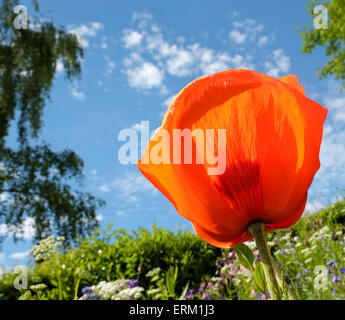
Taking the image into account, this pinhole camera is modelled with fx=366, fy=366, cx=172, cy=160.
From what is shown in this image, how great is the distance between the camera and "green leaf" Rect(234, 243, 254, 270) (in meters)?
0.47

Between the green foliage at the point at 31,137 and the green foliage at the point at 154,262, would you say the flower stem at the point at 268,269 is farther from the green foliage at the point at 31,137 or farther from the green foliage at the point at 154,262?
the green foliage at the point at 31,137

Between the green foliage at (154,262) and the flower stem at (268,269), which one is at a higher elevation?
the green foliage at (154,262)

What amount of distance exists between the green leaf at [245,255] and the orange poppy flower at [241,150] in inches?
1.1

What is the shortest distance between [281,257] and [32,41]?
13.8 m

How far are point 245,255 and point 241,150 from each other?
0.45 ft

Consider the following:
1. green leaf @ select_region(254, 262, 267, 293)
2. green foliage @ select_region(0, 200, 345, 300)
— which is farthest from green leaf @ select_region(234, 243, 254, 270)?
green foliage @ select_region(0, 200, 345, 300)

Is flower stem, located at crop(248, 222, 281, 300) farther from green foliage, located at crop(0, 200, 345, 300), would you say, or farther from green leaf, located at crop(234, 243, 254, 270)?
green foliage, located at crop(0, 200, 345, 300)

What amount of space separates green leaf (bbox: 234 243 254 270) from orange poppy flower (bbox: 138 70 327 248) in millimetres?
28

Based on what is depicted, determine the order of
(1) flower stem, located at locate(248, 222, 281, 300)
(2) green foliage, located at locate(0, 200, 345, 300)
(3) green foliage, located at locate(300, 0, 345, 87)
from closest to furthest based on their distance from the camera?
1. (1) flower stem, located at locate(248, 222, 281, 300)
2. (2) green foliage, located at locate(0, 200, 345, 300)
3. (3) green foliage, located at locate(300, 0, 345, 87)

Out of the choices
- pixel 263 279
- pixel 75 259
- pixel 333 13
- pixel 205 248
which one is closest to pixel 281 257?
pixel 205 248

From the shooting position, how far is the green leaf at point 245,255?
47 centimetres

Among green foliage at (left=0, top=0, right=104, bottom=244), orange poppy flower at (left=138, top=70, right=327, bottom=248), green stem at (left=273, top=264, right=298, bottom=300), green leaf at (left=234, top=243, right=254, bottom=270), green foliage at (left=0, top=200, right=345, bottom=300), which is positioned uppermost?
green foliage at (left=0, top=0, right=104, bottom=244)

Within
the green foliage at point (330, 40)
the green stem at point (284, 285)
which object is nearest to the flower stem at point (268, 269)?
the green stem at point (284, 285)
